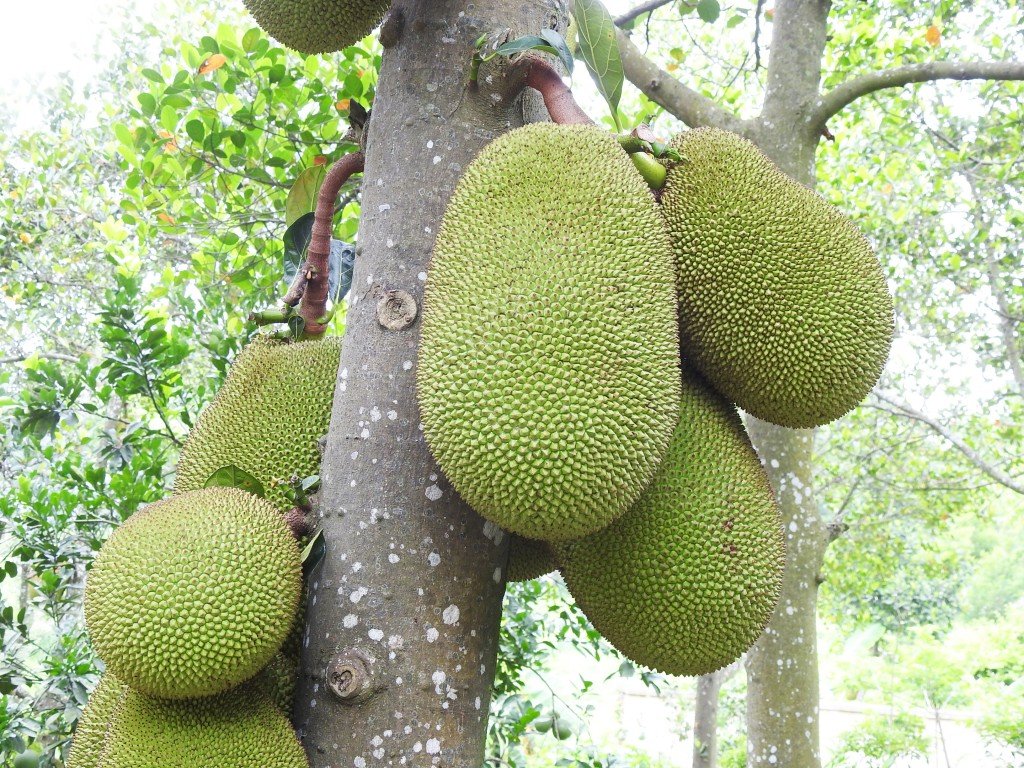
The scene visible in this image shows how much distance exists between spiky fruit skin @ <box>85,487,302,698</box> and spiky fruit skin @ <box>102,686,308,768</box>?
0.14 feet

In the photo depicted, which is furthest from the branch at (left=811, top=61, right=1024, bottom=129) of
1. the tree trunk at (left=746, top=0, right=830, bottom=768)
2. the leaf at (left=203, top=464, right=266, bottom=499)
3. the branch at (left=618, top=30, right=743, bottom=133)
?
the leaf at (left=203, top=464, right=266, bottom=499)

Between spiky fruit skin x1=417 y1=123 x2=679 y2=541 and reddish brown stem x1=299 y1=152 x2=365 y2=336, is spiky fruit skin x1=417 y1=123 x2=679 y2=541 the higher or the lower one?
the lower one

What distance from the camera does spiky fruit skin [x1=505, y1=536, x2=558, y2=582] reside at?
117 cm

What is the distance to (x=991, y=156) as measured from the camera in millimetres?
4555

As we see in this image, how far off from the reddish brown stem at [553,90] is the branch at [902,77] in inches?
53.9

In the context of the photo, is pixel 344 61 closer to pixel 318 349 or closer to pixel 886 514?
pixel 318 349

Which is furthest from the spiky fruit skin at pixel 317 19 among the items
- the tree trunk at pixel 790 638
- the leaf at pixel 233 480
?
the tree trunk at pixel 790 638

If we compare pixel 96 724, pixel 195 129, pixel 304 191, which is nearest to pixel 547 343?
pixel 96 724

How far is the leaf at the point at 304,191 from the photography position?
1555 mm

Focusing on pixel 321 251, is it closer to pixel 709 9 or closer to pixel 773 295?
pixel 773 295

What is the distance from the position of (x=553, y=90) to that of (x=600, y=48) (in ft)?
0.58

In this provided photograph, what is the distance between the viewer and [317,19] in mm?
1209

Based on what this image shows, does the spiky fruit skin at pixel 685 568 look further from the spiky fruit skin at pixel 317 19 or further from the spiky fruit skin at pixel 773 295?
the spiky fruit skin at pixel 317 19

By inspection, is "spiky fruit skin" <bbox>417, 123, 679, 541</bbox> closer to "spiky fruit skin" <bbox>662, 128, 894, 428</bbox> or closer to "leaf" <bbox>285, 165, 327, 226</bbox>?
"spiky fruit skin" <bbox>662, 128, 894, 428</bbox>
